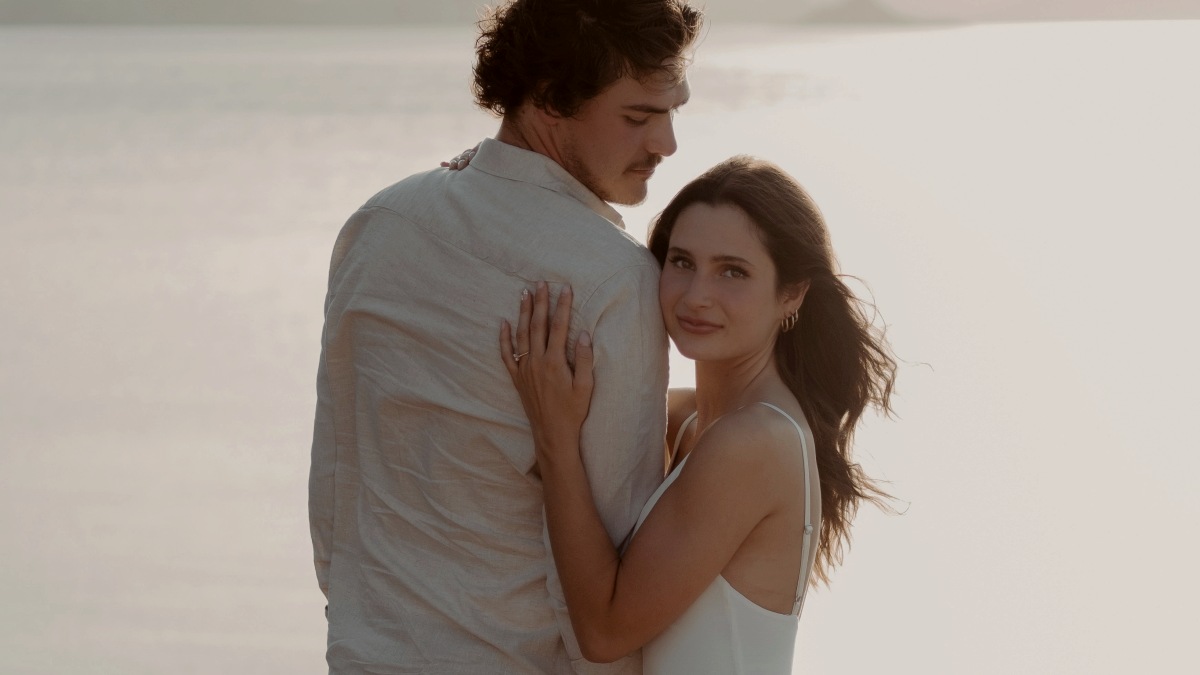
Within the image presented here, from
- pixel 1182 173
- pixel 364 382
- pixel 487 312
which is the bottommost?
pixel 1182 173

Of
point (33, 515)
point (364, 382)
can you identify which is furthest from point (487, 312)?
point (33, 515)

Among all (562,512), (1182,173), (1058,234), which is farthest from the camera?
(1182,173)

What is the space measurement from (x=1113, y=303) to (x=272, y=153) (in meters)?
6.11

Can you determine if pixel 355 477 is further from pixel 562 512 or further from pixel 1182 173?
pixel 1182 173

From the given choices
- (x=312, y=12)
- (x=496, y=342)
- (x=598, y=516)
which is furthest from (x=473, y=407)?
(x=312, y=12)

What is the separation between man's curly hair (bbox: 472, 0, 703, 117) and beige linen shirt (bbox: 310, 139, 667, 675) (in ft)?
0.39

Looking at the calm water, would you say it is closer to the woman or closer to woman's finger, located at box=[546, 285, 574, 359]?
the woman

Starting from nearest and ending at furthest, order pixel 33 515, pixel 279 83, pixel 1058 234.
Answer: pixel 33 515, pixel 1058 234, pixel 279 83

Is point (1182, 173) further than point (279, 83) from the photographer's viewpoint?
No

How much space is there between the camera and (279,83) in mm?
15266

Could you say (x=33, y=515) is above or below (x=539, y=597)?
below

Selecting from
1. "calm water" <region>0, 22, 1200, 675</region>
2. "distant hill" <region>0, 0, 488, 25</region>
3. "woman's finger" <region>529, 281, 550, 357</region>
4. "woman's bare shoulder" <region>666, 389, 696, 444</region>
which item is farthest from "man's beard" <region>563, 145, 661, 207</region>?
"distant hill" <region>0, 0, 488, 25</region>

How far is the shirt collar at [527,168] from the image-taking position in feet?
7.29

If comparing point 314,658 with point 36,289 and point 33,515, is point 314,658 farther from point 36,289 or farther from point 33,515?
point 36,289
